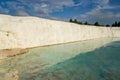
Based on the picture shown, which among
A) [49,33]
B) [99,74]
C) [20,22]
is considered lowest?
[99,74]

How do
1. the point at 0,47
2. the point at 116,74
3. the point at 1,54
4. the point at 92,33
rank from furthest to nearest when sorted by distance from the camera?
the point at 92,33 < the point at 0,47 < the point at 1,54 < the point at 116,74

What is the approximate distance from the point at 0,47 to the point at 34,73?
46.0ft

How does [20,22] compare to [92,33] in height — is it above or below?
above

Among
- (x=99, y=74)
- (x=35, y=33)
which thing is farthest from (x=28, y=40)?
(x=99, y=74)

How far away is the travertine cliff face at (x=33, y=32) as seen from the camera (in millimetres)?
27167

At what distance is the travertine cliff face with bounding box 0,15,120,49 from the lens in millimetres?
27167

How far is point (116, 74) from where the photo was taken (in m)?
11.7

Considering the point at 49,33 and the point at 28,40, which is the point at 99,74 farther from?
the point at 49,33

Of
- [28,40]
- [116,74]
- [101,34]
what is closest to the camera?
[116,74]

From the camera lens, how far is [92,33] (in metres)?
48.2

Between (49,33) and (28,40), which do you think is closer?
(28,40)

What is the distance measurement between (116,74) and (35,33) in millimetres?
21514

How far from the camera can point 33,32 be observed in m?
31.1

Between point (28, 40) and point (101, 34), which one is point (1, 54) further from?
point (101, 34)
